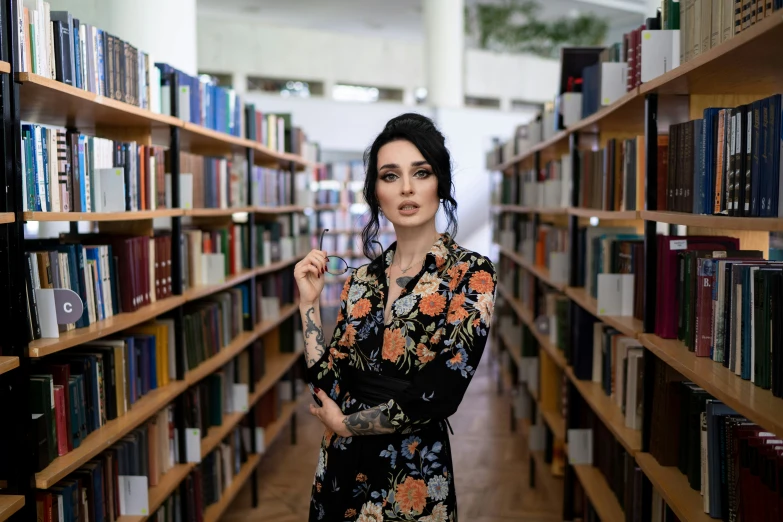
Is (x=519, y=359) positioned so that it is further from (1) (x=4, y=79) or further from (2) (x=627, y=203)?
(1) (x=4, y=79)

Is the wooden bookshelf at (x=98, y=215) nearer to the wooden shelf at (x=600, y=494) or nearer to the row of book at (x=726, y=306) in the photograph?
the row of book at (x=726, y=306)

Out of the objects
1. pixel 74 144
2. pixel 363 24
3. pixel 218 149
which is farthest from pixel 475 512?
pixel 363 24

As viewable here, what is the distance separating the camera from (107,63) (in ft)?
7.88

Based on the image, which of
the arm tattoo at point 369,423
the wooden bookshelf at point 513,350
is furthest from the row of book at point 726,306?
the wooden bookshelf at point 513,350

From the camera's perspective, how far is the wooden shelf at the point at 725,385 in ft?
4.37

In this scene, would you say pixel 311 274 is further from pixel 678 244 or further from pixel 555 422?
pixel 555 422

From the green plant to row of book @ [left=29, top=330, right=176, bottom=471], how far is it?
11.8 meters

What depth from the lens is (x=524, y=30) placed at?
535 inches

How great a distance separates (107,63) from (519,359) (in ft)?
10.6

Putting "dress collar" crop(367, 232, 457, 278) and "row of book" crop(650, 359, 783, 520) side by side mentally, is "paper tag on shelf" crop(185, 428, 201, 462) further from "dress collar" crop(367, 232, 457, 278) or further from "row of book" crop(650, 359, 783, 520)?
"row of book" crop(650, 359, 783, 520)

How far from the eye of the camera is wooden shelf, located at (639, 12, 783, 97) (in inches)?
52.7

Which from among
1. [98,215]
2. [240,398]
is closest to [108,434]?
[98,215]

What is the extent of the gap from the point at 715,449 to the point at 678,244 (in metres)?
0.60

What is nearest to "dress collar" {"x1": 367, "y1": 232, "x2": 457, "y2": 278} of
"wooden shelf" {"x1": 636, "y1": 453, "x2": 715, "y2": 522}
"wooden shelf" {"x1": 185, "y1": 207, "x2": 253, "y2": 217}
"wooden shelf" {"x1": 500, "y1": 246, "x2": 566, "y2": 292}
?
"wooden shelf" {"x1": 636, "y1": 453, "x2": 715, "y2": 522}
